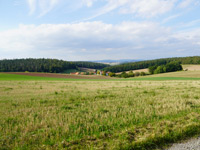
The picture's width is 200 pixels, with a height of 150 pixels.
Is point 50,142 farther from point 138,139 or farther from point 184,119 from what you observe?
point 184,119

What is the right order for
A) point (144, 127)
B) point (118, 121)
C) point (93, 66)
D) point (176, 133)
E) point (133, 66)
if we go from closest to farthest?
point (176, 133) → point (144, 127) → point (118, 121) → point (133, 66) → point (93, 66)

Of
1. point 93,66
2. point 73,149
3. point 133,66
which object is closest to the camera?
point 73,149

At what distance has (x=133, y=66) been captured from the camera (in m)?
145

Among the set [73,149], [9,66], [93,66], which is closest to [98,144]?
[73,149]

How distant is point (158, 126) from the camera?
17.8 feet

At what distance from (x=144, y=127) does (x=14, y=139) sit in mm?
4594

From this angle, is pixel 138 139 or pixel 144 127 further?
pixel 144 127

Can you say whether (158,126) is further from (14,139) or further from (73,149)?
(14,139)

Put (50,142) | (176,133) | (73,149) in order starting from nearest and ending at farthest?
(73,149)
(50,142)
(176,133)

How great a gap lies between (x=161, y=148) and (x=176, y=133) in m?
1.12

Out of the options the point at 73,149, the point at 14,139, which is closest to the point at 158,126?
the point at 73,149

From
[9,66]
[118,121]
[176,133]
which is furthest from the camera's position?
[9,66]

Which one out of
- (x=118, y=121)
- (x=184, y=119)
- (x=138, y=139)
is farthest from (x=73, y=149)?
(x=184, y=119)

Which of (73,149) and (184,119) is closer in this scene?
(73,149)
